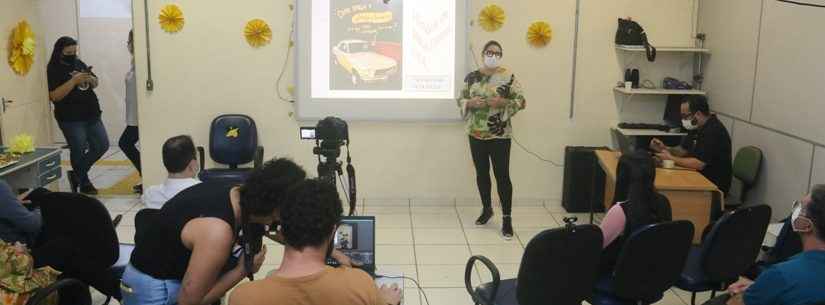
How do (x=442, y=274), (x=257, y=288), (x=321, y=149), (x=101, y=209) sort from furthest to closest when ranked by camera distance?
(x=442, y=274)
(x=321, y=149)
(x=101, y=209)
(x=257, y=288)

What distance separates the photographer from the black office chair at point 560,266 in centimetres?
279

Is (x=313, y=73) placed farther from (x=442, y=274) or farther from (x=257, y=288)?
(x=257, y=288)

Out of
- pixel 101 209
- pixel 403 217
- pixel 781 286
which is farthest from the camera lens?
pixel 403 217

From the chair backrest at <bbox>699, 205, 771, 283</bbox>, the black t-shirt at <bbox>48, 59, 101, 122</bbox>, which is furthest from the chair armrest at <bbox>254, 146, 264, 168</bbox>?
the chair backrest at <bbox>699, 205, 771, 283</bbox>

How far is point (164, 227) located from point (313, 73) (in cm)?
345

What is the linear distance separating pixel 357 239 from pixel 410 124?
3257 mm

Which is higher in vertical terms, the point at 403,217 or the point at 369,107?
the point at 369,107

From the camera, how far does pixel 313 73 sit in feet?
19.1

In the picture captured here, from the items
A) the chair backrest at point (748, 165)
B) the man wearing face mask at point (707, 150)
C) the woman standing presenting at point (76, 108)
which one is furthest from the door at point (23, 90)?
the chair backrest at point (748, 165)

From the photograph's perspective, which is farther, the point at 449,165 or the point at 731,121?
the point at 449,165

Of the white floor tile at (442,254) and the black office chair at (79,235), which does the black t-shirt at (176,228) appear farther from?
the white floor tile at (442,254)

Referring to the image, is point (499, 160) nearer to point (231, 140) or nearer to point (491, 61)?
point (491, 61)

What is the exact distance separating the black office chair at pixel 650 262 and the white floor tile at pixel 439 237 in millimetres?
2045

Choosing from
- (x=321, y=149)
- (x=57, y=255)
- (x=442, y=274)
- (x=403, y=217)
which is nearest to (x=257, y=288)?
(x=321, y=149)
